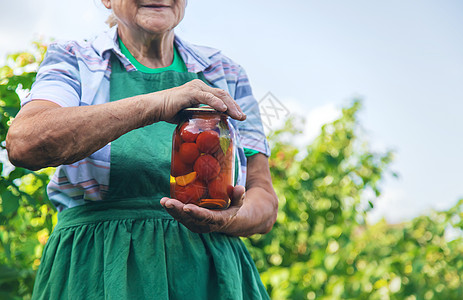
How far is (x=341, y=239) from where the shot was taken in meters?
3.73

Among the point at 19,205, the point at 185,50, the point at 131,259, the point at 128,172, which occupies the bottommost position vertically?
the point at 19,205

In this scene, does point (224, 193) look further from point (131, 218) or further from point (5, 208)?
point (5, 208)

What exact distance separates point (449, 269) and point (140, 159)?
271 cm

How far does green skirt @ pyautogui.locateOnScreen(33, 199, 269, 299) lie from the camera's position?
3.91ft

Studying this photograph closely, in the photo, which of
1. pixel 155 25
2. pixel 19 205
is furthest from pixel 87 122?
pixel 19 205

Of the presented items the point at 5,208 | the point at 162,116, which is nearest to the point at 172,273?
the point at 162,116

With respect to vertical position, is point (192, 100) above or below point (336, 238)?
above

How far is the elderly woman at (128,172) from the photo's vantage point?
3.56 feet

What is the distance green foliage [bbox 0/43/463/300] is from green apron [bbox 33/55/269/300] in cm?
116

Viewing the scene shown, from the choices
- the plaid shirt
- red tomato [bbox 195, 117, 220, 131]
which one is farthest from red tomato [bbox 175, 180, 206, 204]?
the plaid shirt

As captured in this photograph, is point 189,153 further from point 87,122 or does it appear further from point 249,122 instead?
point 249,122

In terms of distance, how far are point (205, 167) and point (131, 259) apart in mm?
323

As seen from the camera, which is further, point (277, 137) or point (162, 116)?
point (277, 137)

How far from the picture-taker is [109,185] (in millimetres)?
1243
